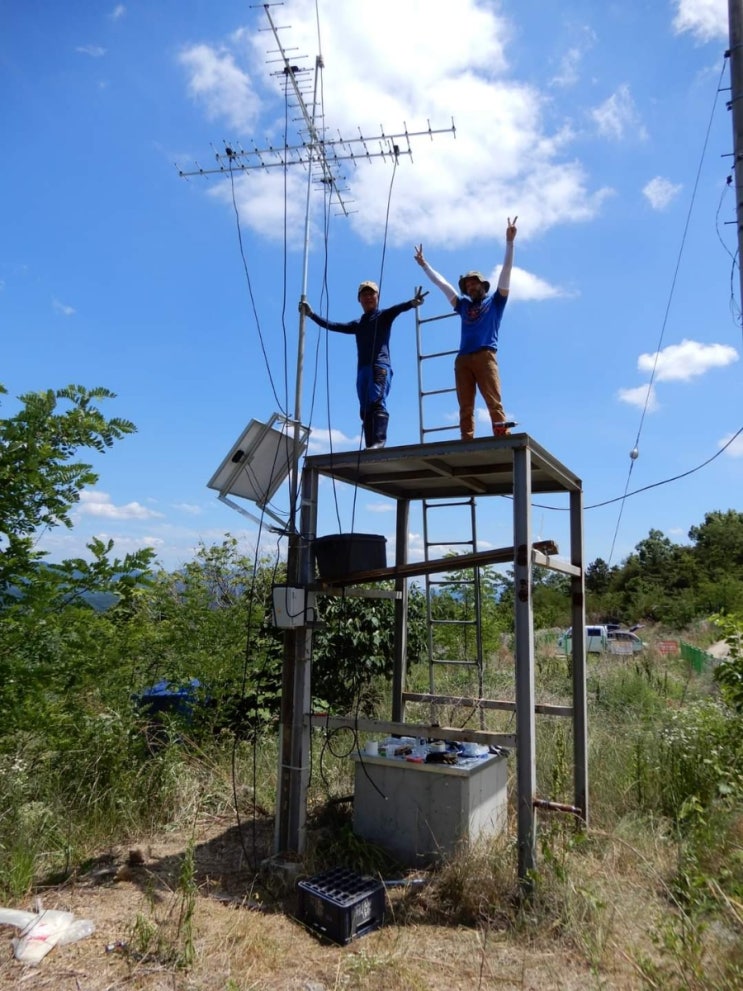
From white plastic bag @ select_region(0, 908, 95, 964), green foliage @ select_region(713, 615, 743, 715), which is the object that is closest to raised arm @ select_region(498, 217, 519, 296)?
green foliage @ select_region(713, 615, 743, 715)

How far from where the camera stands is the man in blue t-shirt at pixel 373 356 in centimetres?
613

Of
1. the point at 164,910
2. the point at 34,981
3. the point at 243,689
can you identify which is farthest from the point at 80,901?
the point at 243,689

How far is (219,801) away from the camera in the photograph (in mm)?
6570

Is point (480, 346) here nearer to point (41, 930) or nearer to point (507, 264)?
point (507, 264)

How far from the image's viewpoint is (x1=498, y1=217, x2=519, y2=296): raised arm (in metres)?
5.87

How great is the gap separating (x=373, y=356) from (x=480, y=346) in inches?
36.0

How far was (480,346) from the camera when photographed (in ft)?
19.5

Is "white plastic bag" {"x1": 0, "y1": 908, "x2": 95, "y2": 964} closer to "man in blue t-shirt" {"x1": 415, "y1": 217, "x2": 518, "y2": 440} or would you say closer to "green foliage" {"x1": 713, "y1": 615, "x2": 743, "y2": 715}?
"man in blue t-shirt" {"x1": 415, "y1": 217, "x2": 518, "y2": 440}

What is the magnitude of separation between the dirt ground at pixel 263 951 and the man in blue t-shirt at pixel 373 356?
3.47 m

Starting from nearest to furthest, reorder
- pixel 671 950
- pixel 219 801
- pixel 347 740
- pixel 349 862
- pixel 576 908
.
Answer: pixel 671 950 → pixel 576 908 → pixel 349 862 → pixel 219 801 → pixel 347 740

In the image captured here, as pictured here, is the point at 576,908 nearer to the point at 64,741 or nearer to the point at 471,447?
the point at 471,447

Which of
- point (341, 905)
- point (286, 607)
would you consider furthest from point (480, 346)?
point (341, 905)

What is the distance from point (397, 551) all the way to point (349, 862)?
9.43 feet

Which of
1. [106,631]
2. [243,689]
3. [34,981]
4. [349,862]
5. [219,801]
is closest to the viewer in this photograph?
[34,981]
